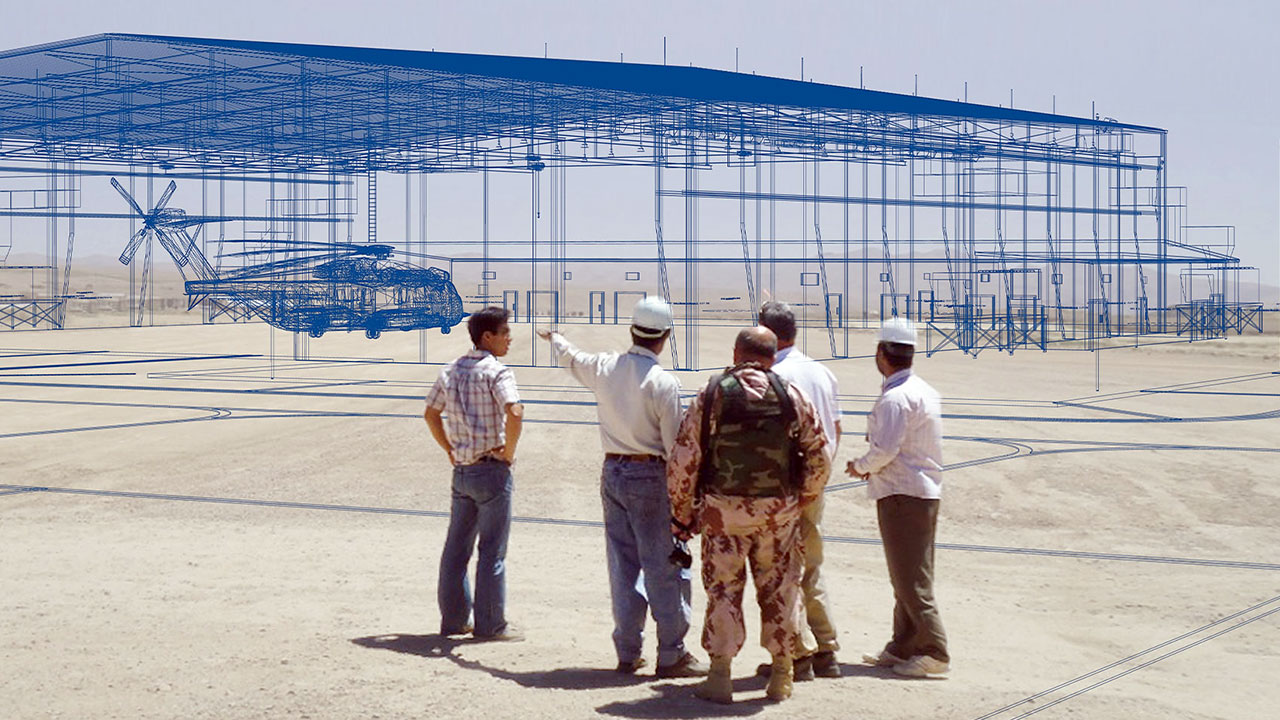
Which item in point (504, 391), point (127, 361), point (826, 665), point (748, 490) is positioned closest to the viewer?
point (748, 490)

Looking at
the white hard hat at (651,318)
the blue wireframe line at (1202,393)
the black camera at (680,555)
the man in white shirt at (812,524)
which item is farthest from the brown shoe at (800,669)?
the blue wireframe line at (1202,393)

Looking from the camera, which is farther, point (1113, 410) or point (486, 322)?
point (1113, 410)

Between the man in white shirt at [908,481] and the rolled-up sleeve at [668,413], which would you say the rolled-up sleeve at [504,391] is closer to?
the rolled-up sleeve at [668,413]

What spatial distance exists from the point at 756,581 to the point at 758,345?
1023 mm

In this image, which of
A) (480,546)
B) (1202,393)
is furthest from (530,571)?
(1202,393)

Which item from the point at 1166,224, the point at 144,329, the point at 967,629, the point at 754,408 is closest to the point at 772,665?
the point at 754,408

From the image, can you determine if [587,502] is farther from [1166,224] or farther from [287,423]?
[1166,224]

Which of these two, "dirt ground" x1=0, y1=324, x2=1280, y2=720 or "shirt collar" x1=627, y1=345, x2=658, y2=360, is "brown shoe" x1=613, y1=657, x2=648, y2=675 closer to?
"dirt ground" x1=0, y1=324, x2=1280, y2=720

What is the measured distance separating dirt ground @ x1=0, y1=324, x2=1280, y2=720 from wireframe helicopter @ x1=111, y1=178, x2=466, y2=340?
14.4 m

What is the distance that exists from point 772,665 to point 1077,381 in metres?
21.7

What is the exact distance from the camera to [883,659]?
6.85m

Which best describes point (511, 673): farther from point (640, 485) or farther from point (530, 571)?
point (530, 571)

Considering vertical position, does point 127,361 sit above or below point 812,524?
above

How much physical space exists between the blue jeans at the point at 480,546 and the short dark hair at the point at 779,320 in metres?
1.54
